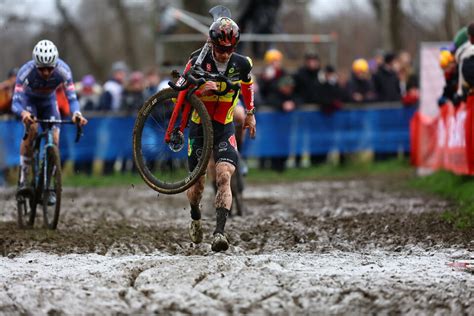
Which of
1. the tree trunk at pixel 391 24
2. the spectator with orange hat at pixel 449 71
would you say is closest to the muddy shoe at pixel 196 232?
the spectator with orange hat at pixel 449 71

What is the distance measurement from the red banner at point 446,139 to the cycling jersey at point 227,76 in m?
4.99

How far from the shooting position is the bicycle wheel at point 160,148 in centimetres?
920

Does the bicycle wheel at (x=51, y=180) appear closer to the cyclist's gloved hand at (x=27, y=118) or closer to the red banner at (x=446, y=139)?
the cyclist's gloved hand at (x=27, y=118)

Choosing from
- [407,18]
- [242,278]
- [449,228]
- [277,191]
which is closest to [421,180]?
[277,191]

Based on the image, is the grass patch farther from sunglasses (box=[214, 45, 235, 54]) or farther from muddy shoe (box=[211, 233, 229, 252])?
sunglasses (box=[214, 45, 235, 54])

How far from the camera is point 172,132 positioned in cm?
918

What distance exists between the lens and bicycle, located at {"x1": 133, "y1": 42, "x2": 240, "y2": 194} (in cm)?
887

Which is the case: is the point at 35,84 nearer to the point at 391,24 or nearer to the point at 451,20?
the point at 451,20

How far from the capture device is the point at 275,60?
821 inches

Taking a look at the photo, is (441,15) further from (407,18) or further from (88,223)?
(88,223)

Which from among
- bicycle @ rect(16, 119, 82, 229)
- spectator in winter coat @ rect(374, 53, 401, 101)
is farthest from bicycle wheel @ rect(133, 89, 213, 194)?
spectator in winter coat @ rect(374, 53, 401, 101)

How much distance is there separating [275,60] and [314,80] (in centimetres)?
91

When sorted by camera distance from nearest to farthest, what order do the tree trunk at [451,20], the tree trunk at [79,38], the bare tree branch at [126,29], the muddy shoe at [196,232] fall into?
the muddy shoe at [196,232]
the tree trunk at [451,20]
the tree trunk at [79,38]
the bare tree branch at [126,29]

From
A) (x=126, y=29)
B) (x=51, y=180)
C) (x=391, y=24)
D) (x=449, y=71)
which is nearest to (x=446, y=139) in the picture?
(x=449, y=71)
